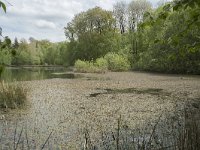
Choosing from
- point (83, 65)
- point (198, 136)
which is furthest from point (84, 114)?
point (83, 65)

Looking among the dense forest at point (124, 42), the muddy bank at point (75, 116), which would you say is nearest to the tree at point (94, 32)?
the dense forest at point (124, 42)

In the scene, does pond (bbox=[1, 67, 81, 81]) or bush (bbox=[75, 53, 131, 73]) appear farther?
bush (bbox=[75, 53, 131, 73])

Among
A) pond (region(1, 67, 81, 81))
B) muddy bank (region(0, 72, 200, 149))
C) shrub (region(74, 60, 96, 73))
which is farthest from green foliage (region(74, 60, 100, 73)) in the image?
muddy bank (region(0, 72, 200, 149))

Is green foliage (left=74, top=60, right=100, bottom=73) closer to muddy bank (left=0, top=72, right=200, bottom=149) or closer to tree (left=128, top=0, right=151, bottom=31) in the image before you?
tree (left=128, top=0, right=151, bottom=31)

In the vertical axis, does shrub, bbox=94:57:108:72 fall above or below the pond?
above

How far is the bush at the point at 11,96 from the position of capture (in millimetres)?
10344

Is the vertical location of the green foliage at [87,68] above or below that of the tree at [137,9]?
below

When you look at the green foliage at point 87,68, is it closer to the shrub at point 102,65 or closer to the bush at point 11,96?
the shrub at point 102,65

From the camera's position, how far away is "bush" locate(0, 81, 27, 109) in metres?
10.3

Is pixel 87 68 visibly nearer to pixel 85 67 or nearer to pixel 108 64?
pixel 85 67

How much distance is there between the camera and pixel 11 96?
34.4 ft

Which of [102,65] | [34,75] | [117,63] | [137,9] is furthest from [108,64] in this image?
[137,9]

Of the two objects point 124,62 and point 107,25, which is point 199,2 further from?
point 107,25

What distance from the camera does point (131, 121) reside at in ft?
26.3
